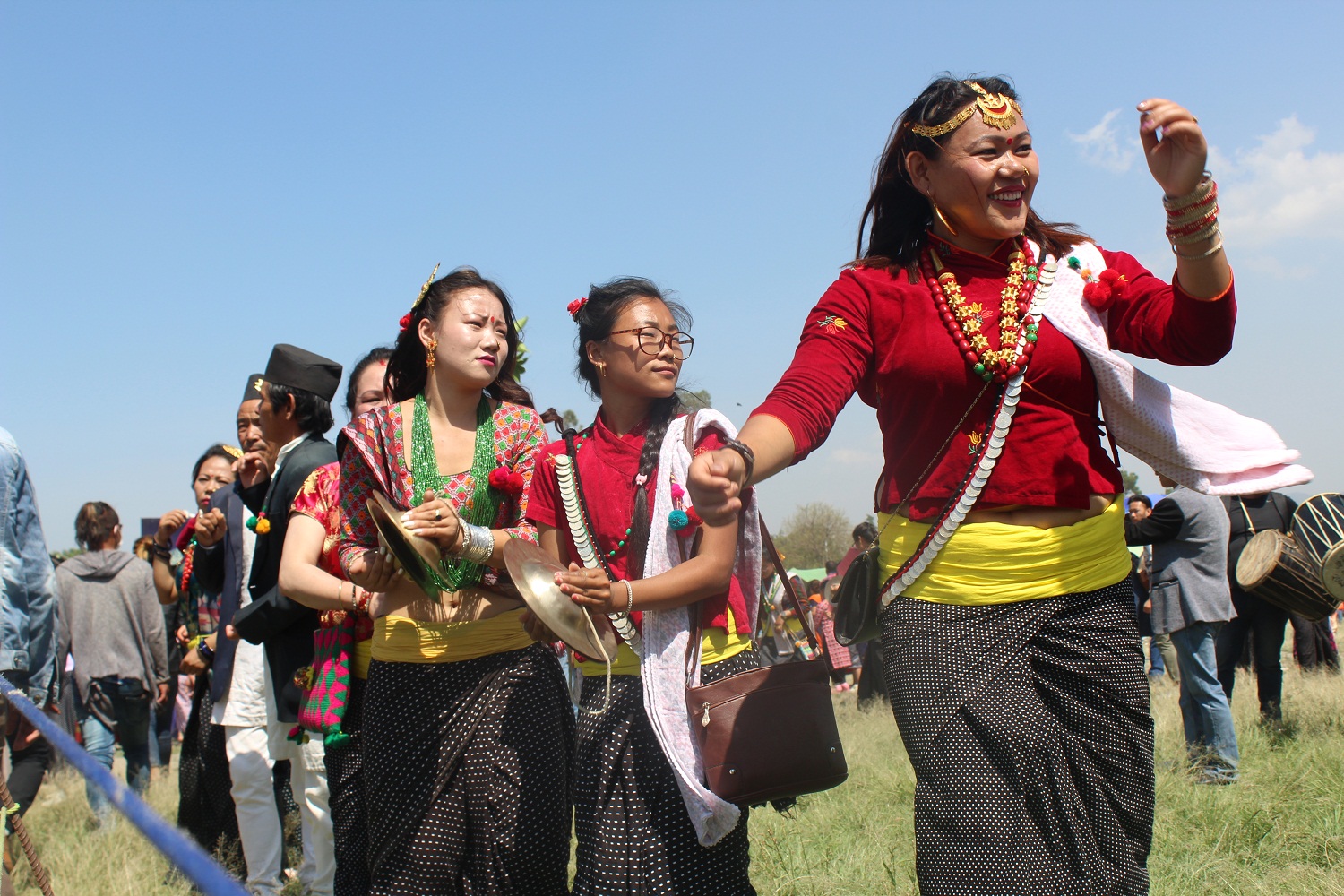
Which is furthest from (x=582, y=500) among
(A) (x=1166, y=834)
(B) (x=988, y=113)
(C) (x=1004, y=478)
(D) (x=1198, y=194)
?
(A) (x=1166, y=834)

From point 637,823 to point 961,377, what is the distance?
1.41m

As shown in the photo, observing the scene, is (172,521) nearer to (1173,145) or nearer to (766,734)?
(766,734)

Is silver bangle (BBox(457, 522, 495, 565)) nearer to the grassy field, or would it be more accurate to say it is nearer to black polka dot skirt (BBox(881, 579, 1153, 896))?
black polka dot skirt (BBox(881, 579, 1153, 896))

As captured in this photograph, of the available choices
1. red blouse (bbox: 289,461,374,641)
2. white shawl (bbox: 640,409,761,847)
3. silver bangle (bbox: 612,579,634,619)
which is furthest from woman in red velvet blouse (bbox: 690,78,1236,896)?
red blouse (bbox: 289,461,374,641)

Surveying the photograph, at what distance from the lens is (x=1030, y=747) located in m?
2.32

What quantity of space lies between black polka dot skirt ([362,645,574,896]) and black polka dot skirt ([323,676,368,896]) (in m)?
0.32

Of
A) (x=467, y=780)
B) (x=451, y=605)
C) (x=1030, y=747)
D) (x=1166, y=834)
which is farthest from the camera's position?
(x=1166, y=834)

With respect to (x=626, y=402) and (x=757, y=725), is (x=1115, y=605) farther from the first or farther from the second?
(x=626, y=402)

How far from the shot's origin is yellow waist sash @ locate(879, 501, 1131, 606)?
2410 millimetres

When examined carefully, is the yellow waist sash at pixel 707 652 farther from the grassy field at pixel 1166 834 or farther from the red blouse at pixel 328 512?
the grassy field at pixel 1166 834

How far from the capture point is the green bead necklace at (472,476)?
336 centimetres

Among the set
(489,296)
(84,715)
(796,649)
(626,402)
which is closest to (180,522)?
(84,715)

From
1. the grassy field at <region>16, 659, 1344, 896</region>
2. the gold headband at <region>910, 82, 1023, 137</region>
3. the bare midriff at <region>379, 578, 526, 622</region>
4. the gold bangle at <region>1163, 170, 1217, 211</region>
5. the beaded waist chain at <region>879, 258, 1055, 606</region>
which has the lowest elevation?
the grassy field at <region>16, 659, 1344, 896</region>

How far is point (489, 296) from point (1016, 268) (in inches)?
70.3
